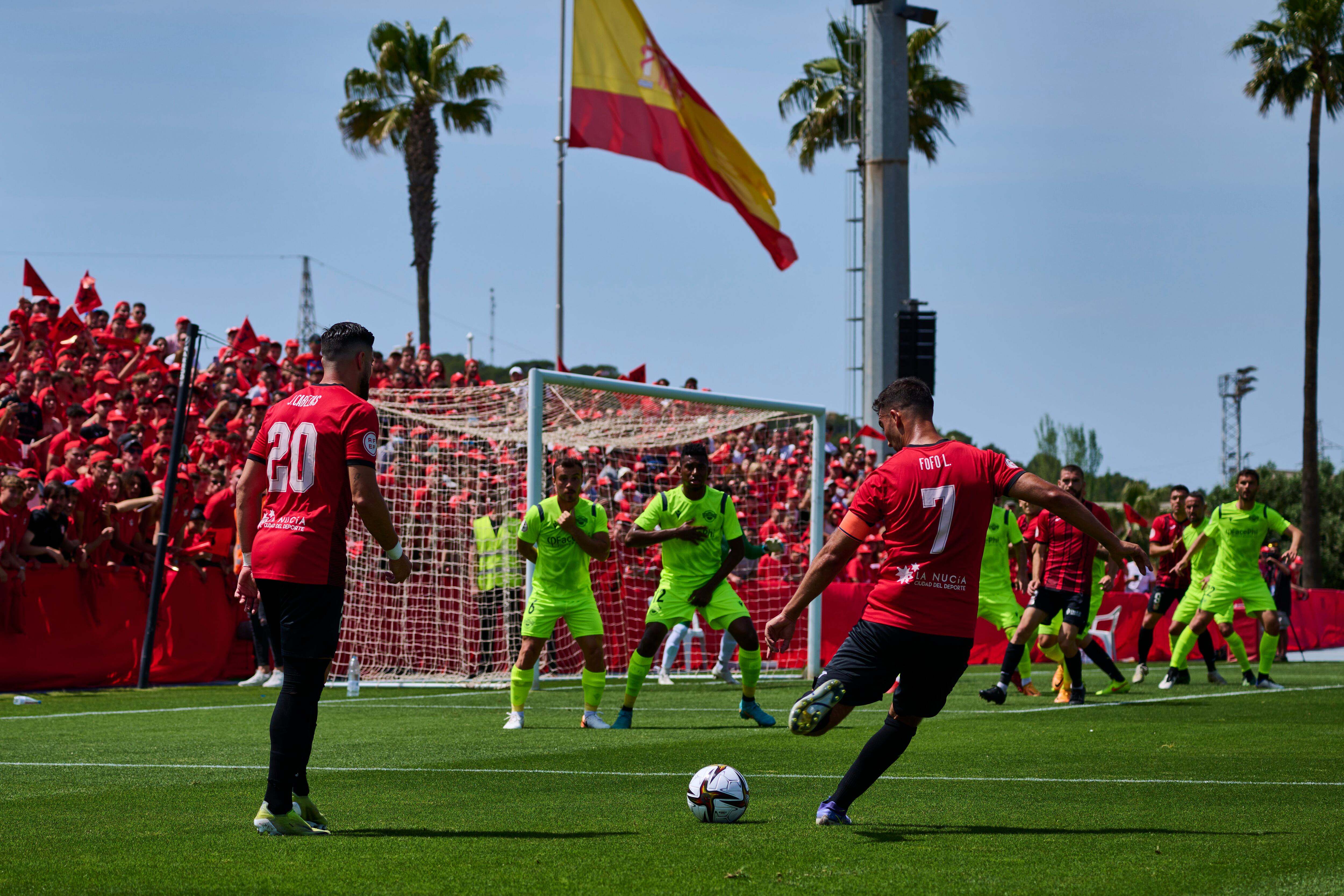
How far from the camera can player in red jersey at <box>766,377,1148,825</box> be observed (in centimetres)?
628

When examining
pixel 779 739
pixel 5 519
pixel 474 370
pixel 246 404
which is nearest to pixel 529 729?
pixel 779 739

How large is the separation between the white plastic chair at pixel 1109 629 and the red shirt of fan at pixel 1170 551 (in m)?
4.16

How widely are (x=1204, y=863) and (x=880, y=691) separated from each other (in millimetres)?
1484

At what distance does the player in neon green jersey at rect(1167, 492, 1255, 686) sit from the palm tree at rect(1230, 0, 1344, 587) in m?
20.0

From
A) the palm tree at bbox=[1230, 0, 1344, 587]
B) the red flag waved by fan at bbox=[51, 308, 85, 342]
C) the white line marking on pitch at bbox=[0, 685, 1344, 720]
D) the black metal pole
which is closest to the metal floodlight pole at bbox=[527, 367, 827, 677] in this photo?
the white line marking on pitch at bbox=[0, 685, 1344, 720]

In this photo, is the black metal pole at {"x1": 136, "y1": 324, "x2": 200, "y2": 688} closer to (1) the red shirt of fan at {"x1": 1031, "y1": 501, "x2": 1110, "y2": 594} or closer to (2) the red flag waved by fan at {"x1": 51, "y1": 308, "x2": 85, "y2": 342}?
(2) the red flag waved by fan at {"x1": 51, "y1": 308, "x2": 85, "y2": 342}

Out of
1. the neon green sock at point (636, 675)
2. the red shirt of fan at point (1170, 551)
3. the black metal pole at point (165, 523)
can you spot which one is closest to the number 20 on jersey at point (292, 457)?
the neon green sock at point (636, 675)

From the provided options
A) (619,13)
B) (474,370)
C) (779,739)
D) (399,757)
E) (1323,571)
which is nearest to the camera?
(399,757)

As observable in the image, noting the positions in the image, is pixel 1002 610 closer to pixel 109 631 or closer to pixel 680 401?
pixel 680 401

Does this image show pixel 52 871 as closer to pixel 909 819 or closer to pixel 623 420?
pixel 909 819

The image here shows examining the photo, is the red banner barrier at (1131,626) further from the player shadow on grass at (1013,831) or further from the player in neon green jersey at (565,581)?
the player shadow on grass at (1013,831)

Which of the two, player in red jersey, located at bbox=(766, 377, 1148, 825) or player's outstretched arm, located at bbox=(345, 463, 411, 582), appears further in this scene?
player in red jersey, located at bbox=(766, 377, 1148, 825)

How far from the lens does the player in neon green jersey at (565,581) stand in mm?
11906

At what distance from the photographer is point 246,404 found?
64.5 ft
